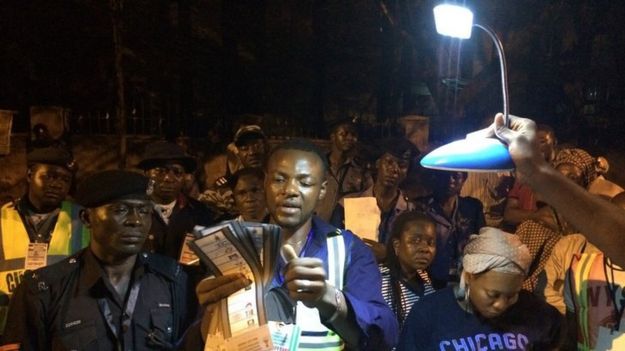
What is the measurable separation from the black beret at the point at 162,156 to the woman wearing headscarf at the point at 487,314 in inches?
104

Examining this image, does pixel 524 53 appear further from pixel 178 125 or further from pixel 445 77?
pixel 178 125

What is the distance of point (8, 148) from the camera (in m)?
10.0

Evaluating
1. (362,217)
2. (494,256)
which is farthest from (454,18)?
(362,217)

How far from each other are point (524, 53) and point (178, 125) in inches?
322

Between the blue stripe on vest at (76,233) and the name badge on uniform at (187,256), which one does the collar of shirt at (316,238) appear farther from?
the blue stripe on vest at (76,233)

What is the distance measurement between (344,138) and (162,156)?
8.38ft

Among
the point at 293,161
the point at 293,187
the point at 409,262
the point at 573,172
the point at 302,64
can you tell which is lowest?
the point at 409,262

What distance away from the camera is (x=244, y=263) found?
1.97 m

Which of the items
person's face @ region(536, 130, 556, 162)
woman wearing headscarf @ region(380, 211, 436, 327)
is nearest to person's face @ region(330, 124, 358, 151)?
person's face @ region(536, 130, 556, 162)

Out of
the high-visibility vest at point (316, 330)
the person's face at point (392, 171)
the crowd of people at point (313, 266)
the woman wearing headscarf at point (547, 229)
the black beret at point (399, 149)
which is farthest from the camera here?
the black beret at point (399, 149)

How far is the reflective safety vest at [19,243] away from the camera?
3.73m

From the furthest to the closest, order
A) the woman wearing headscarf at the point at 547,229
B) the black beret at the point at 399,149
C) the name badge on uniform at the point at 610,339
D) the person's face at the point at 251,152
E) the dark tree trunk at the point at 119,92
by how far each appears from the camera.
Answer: the dark tree trunk at the point at 119,92, the person's face at the point at 251,152, the black beret at the point at 399,149, the woman wearing headscarf at the point at 547,229, the name badge on uniform at the point at 610,339

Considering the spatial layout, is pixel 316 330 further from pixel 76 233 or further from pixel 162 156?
pixel 162 156

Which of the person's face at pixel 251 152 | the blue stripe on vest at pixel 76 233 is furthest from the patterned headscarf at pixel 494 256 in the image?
the person's face at pixel 251 152
